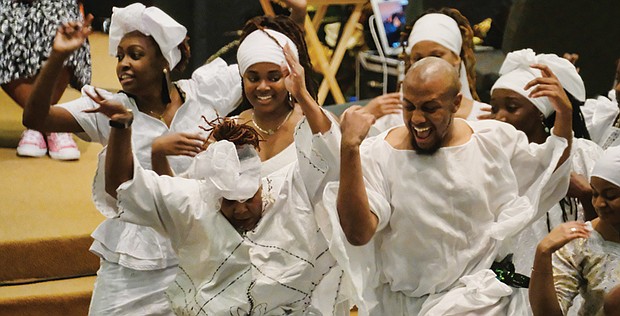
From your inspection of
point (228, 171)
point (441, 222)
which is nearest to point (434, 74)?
point (441, 222)

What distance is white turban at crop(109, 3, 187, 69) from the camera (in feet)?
15.1

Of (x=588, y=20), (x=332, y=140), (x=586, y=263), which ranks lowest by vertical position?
(x=588, y=20)

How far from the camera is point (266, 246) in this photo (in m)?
4.16

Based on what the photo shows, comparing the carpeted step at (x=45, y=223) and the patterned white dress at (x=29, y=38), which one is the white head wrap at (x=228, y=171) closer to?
the carpeted step at (x=45, y=223)

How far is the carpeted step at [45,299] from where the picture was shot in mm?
5453

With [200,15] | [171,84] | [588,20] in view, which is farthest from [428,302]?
[588,20]

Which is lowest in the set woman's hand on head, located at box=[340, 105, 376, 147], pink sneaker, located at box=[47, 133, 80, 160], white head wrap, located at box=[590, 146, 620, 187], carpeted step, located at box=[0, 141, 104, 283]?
pink sneaker, located at box=[47, 133, 80, 160]

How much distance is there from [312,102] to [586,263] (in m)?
1.01

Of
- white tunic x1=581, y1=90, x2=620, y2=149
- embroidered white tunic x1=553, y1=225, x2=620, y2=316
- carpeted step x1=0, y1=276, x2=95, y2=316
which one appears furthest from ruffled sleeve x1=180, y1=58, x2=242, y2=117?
white tunic x1=581, y1=90, x2=620, y2=149

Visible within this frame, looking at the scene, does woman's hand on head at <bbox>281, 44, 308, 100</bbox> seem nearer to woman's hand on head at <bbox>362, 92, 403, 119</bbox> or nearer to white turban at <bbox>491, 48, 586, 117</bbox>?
woman's hand on head at <bbox>362, 92, 403, 119</bbox>

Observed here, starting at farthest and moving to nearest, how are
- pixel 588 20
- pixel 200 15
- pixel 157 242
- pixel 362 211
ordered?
pixel 588 20 < pixel 200 15 < pixel 157 242 < pixel 362 211

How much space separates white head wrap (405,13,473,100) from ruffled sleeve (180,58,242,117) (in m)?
0.77

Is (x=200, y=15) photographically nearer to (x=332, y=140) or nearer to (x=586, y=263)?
(x=332, y=140)

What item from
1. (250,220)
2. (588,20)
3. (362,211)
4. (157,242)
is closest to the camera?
(362,211)
